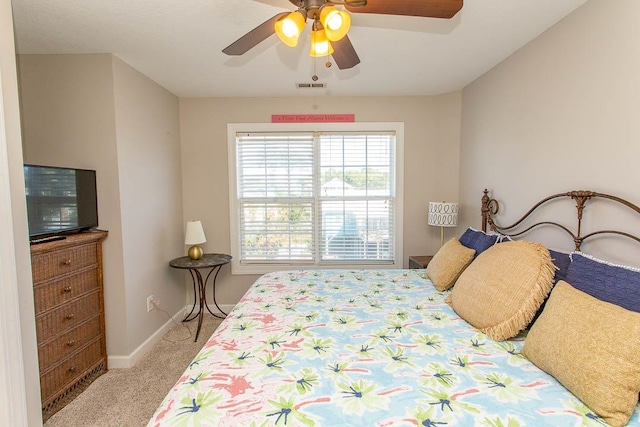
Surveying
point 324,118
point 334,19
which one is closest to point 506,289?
point 334,19

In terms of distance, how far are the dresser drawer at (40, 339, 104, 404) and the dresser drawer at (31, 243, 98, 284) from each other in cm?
62

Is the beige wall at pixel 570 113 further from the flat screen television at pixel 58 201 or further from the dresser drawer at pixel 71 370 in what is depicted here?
the dresser drawer at pixel 71 370

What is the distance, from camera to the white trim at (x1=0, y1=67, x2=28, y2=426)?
1.25 meters

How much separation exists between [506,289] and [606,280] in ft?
1.24

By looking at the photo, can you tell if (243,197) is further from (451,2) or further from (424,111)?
(451,2)

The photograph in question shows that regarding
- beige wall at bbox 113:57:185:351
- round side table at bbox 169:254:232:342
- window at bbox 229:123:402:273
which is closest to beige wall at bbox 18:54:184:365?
beige wall at bbox 113:57:185:351

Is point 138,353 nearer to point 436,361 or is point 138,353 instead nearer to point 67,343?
point 67,343

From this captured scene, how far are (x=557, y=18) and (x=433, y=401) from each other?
225 centimetres

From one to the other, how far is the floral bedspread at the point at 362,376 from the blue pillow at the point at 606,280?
40 cm

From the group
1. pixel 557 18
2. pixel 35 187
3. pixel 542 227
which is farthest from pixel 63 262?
pixel 557 18

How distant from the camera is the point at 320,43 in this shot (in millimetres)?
1575

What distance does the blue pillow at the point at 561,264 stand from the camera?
1.50 metres

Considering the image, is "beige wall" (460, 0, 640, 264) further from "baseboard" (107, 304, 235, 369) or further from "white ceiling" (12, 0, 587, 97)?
"baseboard" (107, 304, 235, 369)

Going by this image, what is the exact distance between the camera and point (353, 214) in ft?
11.2
